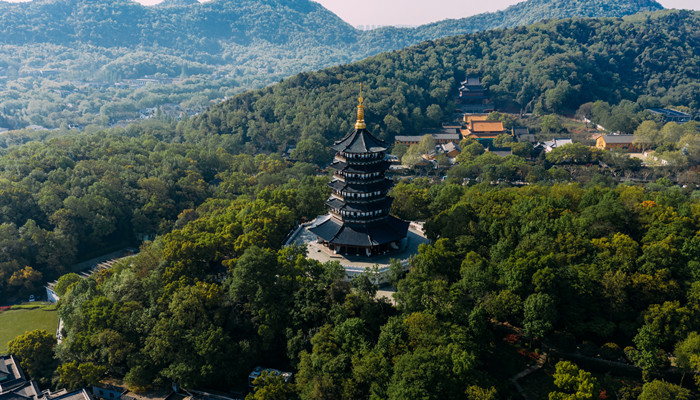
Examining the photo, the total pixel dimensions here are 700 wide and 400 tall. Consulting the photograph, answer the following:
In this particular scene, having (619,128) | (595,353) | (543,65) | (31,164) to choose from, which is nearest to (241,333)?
(595,353)

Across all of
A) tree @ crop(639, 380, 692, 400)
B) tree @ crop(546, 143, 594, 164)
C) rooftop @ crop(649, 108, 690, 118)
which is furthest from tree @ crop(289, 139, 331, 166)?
rooftop @ crop(649, 108, 690, 118)

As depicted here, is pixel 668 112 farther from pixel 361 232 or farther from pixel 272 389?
pixel 272 389

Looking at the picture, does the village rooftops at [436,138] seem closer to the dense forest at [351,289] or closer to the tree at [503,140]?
the tree at [503,140]

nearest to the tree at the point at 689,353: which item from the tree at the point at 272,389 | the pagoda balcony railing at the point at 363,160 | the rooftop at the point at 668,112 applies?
the tree at the point at 272,389

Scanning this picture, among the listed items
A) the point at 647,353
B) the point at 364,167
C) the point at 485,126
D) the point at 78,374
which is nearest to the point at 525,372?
the point at 647,353

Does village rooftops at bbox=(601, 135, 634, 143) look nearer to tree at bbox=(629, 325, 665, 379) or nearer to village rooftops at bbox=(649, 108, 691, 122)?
village rooftops at bbox=(649, 108, 691, 122)
